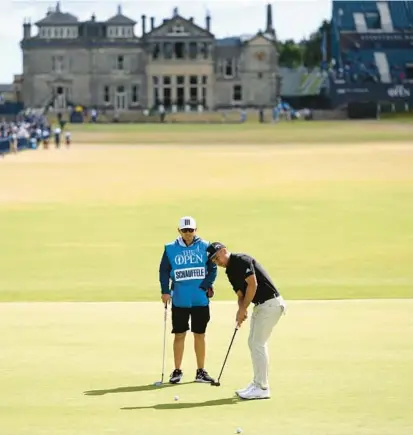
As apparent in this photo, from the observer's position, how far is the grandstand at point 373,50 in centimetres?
13925

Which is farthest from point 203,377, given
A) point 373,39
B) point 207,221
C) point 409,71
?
point 373,39

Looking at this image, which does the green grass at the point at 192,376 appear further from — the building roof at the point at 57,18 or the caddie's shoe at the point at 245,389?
the building roof at the point at 57,18

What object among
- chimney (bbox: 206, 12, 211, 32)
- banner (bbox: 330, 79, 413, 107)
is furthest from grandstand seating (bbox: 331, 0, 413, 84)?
chimney (bbox: 206, 12, 211, 32)

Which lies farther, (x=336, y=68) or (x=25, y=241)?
(x=336, y=68)

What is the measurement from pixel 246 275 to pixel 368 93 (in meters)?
129

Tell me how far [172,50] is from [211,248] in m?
143

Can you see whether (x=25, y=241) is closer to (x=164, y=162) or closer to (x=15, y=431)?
(x=15, y=431)

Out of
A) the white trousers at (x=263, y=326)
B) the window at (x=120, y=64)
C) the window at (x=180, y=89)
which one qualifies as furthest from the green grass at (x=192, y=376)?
the window at (x=120, y=64)

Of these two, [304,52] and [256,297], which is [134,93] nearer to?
[304,52]

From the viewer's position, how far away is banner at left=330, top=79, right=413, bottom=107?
137250mm

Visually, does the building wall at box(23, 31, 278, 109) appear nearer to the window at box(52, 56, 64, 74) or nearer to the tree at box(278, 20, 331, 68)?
the window at box(52, 56, 64, 74)

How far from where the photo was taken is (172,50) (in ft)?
503

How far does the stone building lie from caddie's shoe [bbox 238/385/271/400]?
458ft

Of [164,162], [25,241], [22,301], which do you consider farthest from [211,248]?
[164,162]
